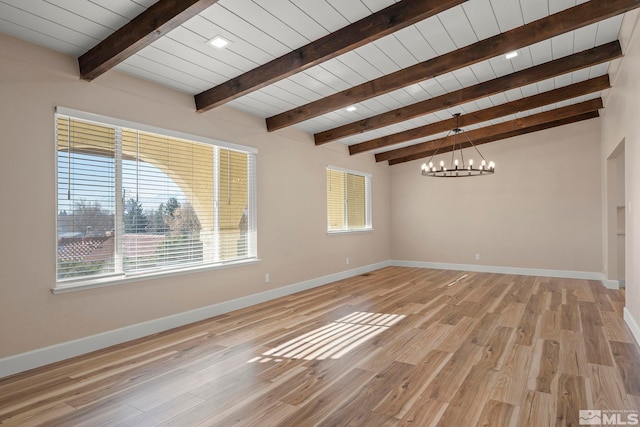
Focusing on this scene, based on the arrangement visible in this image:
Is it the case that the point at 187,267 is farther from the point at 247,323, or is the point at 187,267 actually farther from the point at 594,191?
the point at 594,191

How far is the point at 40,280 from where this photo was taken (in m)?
3.07

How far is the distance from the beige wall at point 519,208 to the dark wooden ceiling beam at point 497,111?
194 cm

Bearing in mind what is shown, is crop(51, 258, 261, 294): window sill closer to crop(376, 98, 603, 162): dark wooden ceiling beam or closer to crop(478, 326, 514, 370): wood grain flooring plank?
crop(478, 326, 514, 370): wood grain flooring plank

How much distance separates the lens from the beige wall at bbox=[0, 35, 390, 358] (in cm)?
292

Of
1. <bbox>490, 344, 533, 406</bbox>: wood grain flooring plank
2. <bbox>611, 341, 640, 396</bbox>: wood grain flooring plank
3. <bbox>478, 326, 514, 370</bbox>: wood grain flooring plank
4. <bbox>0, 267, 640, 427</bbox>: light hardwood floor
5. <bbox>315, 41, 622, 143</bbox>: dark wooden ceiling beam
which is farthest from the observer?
<bbox>315, 41, 622, 143</bbox>: dark wooden ceiling beam

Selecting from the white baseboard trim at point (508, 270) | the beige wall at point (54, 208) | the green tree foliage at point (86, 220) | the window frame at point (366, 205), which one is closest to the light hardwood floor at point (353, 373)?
the beige wall at point (54, 208)

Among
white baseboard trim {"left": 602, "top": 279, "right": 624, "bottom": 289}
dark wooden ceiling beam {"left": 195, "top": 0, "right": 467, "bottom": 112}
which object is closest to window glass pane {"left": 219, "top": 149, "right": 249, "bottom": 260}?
dark wooden ceiling beam {"left": 195, "top": 0, "right": 467, "bottom": 112}

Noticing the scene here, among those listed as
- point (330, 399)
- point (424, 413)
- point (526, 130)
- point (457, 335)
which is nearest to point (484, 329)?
point (457, 335)

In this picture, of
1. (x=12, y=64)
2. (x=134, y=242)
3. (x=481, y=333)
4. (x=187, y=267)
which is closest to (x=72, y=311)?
(x=134, y=242)

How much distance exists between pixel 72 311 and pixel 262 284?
2.44 m

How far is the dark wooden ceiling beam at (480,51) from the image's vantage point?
124 inches

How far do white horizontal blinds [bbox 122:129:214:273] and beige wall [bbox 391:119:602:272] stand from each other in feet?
18.1

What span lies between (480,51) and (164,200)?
3.65 meters

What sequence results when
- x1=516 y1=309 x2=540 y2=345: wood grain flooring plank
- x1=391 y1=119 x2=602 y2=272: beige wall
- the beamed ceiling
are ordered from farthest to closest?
x1=391 y1=119 x2=602 y2=272: beige wall → x1=516 y1=309 x2=540 y2=345: wood grain flooring plank → the beamed ceiling
